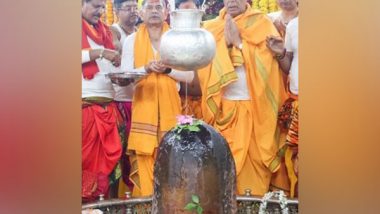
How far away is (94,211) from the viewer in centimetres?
407

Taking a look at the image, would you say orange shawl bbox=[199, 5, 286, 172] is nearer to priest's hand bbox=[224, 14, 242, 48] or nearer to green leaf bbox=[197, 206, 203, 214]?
priest's hand bbox=[224, 14, 242, 48]

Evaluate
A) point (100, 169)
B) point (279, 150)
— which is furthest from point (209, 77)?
point (100, 169)

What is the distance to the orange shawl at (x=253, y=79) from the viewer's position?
4.31 m

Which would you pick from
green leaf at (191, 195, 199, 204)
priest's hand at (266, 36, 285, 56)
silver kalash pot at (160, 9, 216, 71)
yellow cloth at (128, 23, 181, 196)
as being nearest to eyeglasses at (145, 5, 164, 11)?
yellow cloth at (128, 23, 181, 196)

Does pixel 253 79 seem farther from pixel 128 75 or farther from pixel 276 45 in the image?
pixel 128 75

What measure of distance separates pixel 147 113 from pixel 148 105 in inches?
2.1

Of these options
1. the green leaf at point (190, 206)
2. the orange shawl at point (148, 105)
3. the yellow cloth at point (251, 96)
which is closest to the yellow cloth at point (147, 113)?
the orange shawl at point (148, 105)

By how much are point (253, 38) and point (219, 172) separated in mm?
1226

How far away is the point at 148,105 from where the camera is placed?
4285mm

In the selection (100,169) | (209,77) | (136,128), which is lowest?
(100,169)

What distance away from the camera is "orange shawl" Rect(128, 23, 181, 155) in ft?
14.1

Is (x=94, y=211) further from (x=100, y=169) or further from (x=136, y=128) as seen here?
(x=136, y=128)

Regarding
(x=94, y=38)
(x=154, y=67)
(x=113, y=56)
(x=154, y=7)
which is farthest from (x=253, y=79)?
(x=94, y=38)

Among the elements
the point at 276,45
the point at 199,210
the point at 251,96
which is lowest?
the point at 199,210
